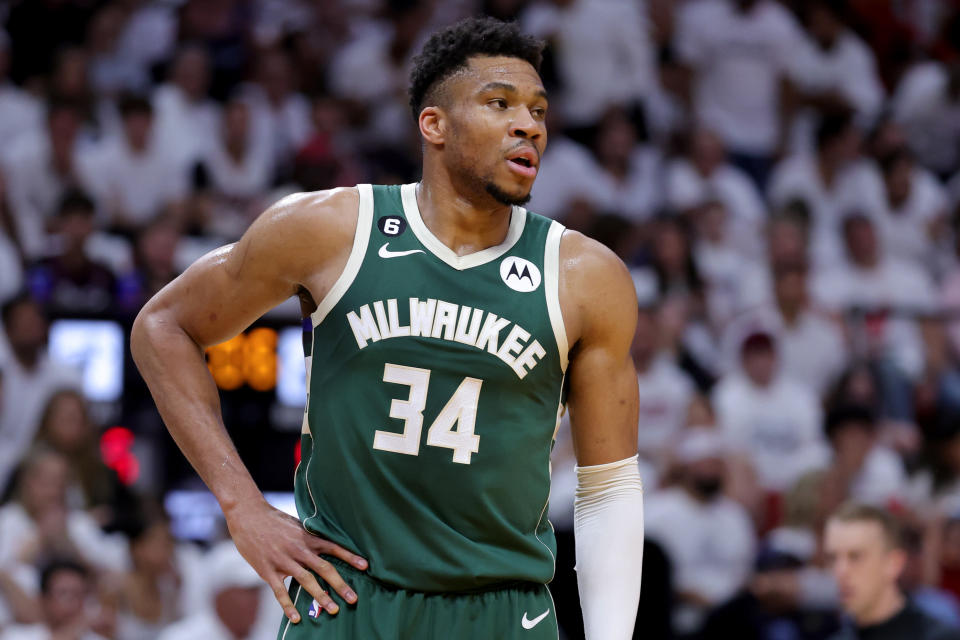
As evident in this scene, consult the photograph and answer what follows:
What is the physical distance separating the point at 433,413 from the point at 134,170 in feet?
20.7

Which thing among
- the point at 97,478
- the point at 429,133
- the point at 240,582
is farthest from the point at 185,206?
the point at 429,133

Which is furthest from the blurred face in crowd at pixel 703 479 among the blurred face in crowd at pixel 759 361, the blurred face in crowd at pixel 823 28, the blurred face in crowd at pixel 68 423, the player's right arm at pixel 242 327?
the blurred face in crowd at pixel 823 28

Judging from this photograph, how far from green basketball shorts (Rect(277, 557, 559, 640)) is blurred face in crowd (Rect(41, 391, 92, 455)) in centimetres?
415

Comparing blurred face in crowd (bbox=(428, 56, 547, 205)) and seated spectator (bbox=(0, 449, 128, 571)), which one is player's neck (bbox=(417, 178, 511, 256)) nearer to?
blurred face in crowd (bbox=(428, 56, 547, 205))

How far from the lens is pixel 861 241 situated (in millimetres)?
9977

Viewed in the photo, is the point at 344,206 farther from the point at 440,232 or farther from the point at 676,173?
the point at 676,173

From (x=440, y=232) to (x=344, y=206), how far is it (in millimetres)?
242

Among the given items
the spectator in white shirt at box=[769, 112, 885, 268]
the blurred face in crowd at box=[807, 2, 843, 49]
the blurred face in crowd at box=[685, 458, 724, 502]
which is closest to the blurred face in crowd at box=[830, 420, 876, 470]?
the blurred face in crowd at box=[685, 458, 724, 502]

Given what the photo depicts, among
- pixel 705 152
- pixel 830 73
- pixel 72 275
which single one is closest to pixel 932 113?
pixel 830 73

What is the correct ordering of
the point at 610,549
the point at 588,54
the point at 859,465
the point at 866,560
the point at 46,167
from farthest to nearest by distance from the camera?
the point at 588,54, the point at 46,167, the point at 859,465, the point at 866,560, the point at 610,549

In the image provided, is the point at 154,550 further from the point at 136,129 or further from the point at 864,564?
the point at 864,564

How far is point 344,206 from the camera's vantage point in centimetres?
334

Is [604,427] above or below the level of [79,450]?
above

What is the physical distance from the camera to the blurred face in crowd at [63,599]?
6348 millimetres
